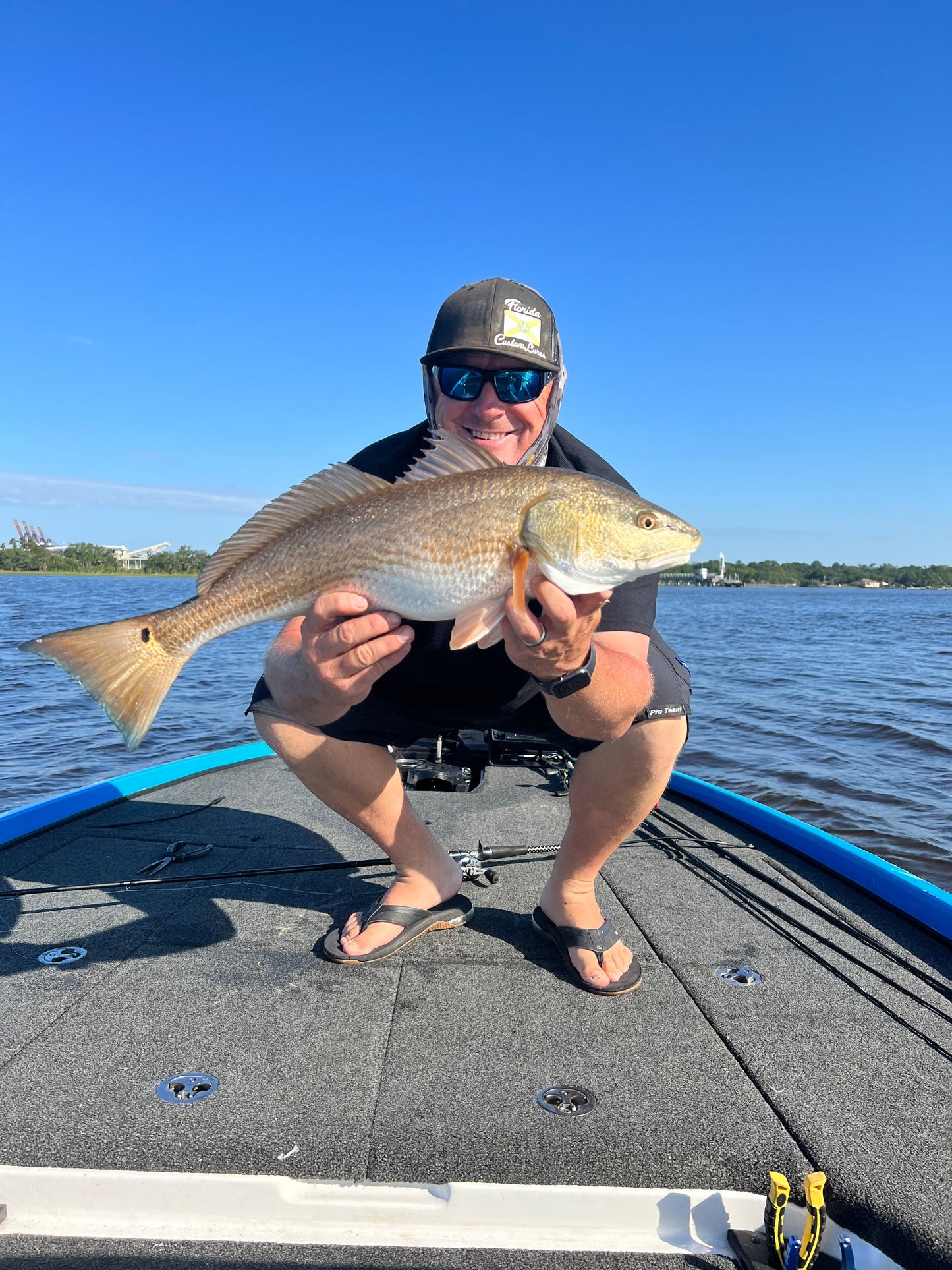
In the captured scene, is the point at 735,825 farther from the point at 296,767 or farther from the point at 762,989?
the point at 296,767

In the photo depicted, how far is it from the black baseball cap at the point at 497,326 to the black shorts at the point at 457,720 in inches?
52.9

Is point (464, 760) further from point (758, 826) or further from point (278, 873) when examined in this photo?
point (758, 826)

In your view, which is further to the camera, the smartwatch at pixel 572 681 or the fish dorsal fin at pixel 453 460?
the fish dorsal fin at pixel 453 460

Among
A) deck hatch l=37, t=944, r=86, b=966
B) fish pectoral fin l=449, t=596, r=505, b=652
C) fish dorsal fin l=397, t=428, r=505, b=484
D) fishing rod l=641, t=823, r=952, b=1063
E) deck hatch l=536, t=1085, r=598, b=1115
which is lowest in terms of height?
deck hatch l=37, t=944, r=86, b=966

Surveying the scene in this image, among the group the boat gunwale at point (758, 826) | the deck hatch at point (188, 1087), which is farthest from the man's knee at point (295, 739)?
the boat gunwale at point (758, 826)

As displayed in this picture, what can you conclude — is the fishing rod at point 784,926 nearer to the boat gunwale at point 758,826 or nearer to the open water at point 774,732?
the boat gunwale at point 758,826

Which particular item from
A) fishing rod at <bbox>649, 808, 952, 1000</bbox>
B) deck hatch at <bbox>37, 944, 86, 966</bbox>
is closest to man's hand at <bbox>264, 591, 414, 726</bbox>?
deck hatch at <bbox>37, 944, 86, 966</bbox>

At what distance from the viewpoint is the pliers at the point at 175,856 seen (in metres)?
4.04

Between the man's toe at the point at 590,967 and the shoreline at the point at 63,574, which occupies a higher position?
the man's toe at the point at 590,967

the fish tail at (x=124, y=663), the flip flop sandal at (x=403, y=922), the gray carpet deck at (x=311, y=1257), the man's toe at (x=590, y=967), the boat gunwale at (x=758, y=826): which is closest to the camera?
the gray carpet deck at (x=311, y=1257)

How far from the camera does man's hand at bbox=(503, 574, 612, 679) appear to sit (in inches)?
96.8

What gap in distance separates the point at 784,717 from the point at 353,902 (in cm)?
1220

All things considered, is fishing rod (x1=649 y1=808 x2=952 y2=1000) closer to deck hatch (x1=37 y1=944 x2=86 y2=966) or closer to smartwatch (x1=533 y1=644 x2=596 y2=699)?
smartwatch (x1=533 y1=644 x2=596 y2=699)

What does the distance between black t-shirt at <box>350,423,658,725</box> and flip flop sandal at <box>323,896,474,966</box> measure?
825 mm
